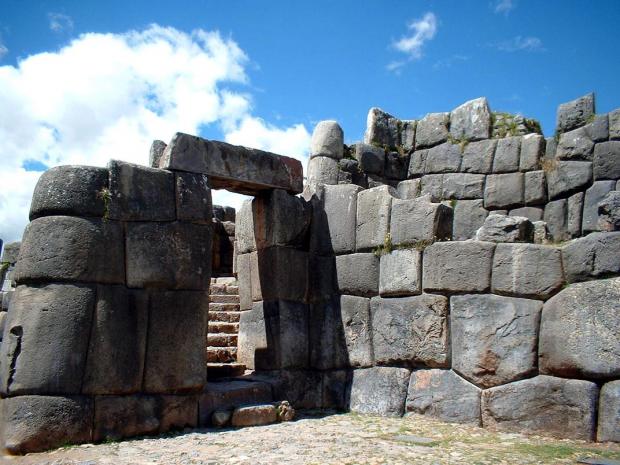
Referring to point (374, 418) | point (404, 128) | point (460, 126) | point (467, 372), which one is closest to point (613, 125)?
point (460, 126)

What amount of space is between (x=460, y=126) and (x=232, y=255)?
5104 mm

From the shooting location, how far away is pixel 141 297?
22.0 feet

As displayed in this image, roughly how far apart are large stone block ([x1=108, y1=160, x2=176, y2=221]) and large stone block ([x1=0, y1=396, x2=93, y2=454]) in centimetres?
193

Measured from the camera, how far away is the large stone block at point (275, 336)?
809 cm

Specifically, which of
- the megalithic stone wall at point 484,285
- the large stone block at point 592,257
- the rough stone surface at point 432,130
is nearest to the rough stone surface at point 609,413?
the megalithic stone wall at point 484,285

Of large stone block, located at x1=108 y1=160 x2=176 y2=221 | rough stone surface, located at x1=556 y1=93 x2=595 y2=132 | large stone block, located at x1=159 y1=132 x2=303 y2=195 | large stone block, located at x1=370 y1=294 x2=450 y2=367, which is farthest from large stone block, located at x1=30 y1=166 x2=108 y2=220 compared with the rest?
rough stone surface, located at x1=556 y1=93 x2=595 y2=132

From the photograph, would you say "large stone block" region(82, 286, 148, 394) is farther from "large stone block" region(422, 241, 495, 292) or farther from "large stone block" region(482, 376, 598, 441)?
"large stone block" region(482, 376, 598, 441)

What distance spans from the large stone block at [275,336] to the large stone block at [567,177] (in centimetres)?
453

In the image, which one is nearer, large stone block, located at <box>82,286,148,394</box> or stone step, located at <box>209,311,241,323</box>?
large stone block, located at <box>82,286,148,394</box>

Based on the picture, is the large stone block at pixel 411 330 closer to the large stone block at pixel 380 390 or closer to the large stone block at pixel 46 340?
the large stone block at pixel 380 390

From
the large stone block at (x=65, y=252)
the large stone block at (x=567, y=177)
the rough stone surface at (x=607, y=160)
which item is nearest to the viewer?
the large stone block at (x=65, y=252)

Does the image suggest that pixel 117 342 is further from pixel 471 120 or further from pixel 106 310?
pixel 471 120

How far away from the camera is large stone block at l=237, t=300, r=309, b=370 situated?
8094mm

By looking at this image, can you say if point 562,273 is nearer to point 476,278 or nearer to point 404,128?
point 476,278
